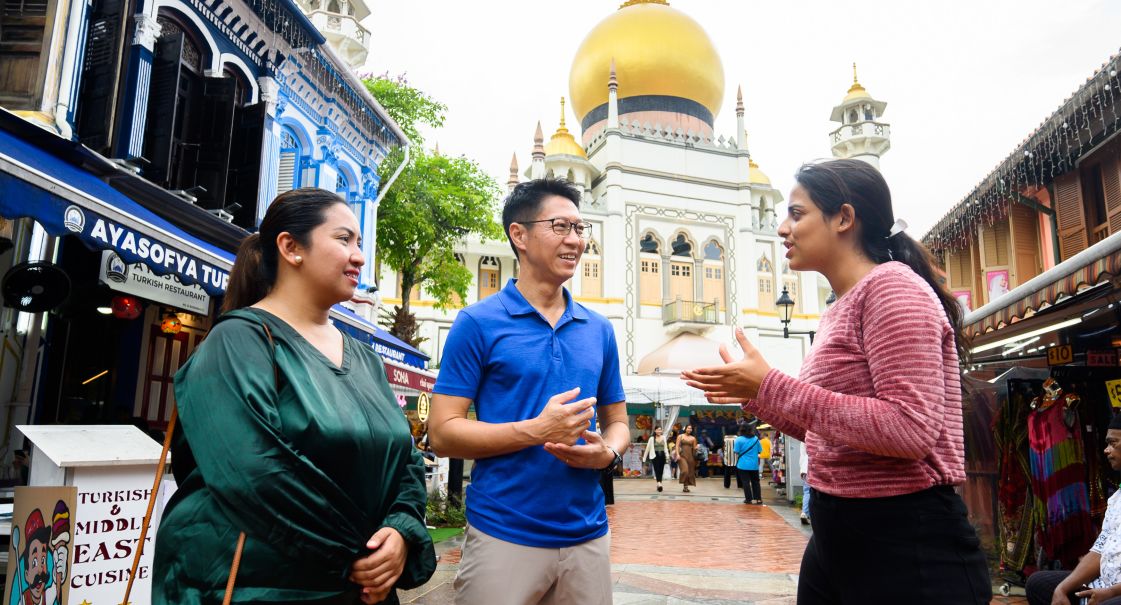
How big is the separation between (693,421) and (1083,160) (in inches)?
716

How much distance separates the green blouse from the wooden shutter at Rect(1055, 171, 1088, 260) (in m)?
11.8

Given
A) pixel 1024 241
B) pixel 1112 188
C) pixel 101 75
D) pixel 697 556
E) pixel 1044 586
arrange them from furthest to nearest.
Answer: pixel 1024 241
pixel 1112 188
pixel 697 556
pixel 101 75
pixel 1044 586

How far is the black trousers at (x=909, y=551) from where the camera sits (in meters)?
1.73

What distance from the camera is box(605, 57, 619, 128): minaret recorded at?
32.0 m

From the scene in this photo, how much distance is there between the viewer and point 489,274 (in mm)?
30703

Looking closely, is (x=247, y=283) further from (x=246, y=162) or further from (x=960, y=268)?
(x=960, y=268)

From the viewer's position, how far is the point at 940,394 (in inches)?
68.8

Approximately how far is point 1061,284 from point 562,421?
497 centimetres

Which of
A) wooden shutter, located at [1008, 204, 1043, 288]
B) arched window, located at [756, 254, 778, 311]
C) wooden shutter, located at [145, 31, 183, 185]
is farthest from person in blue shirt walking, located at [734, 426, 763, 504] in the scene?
arched window, located at [756, 254, 778, 311]

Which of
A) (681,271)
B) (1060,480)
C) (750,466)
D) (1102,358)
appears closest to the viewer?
(1060,480)

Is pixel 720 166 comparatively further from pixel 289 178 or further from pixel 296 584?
pixel 296 584

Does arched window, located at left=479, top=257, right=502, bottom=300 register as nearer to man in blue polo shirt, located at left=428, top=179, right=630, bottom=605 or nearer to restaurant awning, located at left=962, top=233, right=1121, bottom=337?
restaurant awning, located at left=962, top=233, right=1121, bottom=337

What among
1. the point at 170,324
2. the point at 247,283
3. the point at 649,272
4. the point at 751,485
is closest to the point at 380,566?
the point at 247,283

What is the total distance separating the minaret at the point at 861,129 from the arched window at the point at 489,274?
58.8ft
